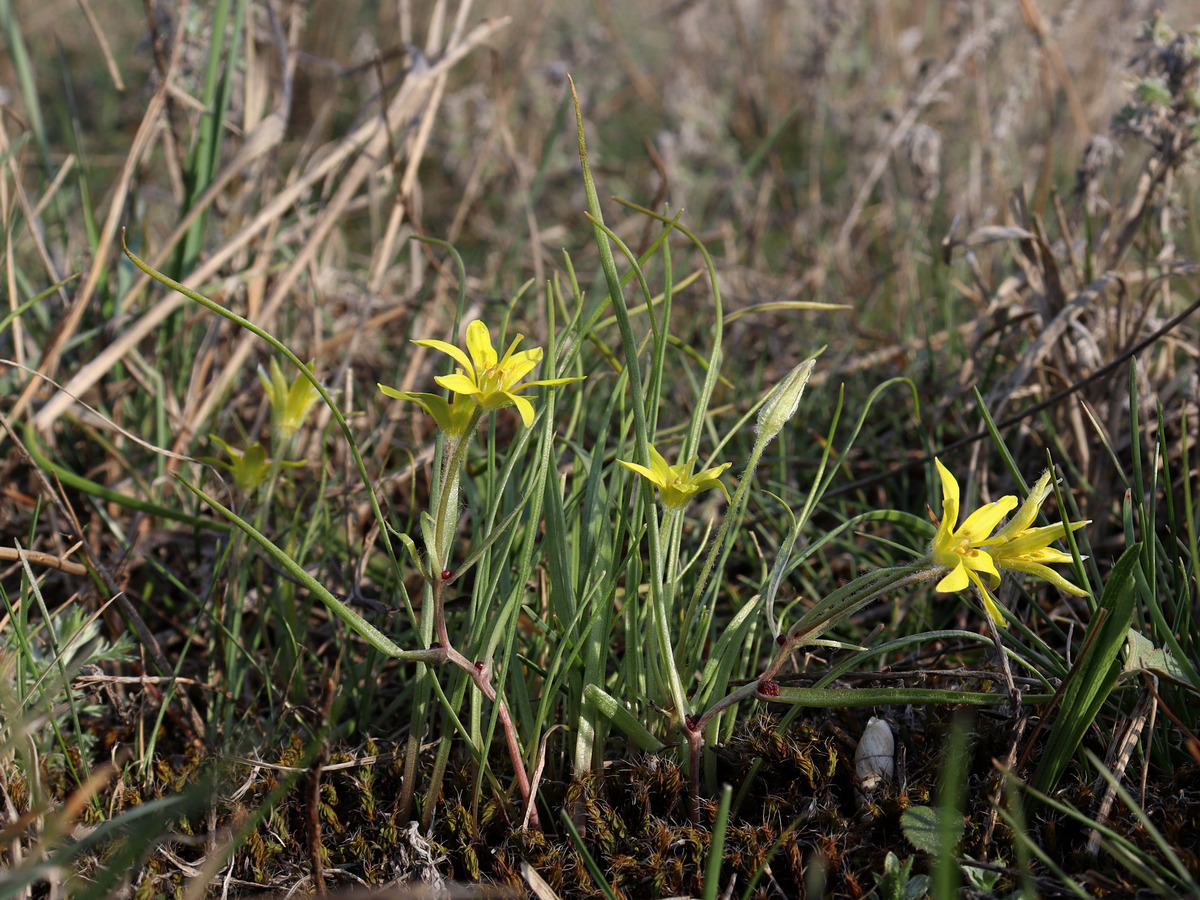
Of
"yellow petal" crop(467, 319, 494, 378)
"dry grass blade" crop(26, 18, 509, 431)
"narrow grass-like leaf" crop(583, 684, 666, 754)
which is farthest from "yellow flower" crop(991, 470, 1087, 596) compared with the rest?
"dry grass blade" crop(26, 18, 509, 431)

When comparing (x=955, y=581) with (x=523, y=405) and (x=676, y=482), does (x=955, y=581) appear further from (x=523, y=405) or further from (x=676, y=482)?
(x=523, y=405)

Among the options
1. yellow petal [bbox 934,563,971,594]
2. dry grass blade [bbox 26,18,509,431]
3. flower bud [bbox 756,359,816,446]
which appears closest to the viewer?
yellow petal [bbox 934,563,971,594]

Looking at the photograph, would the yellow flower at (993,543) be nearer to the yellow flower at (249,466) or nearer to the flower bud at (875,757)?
the flower bud at (875,757)

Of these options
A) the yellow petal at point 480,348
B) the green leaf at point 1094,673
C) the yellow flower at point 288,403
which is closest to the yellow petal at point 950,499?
the green leaf at point 1094,673

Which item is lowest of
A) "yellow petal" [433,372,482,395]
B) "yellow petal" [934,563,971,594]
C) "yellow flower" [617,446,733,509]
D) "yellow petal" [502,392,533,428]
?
"yellow petal" [934,563,971,594]

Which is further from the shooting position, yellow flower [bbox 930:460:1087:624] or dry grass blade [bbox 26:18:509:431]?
dry grass blade [bbox 26:18:509:431]

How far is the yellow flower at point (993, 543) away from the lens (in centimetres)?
93

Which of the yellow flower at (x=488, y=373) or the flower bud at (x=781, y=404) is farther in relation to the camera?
the flower bud at (x=781, y=404)

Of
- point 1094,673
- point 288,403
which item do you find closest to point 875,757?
point 1094,673

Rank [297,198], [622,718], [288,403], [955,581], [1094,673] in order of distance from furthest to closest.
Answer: [297,198] → [288,403] → [622,718] → [1094,673] → [955,581]

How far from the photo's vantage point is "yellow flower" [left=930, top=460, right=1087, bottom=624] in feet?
3.05

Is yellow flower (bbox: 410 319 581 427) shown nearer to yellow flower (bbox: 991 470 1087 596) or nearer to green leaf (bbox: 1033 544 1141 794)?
yellow flower (bbox: 991 470 1087 596)

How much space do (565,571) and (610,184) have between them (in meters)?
3.58

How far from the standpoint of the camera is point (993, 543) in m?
0.98
